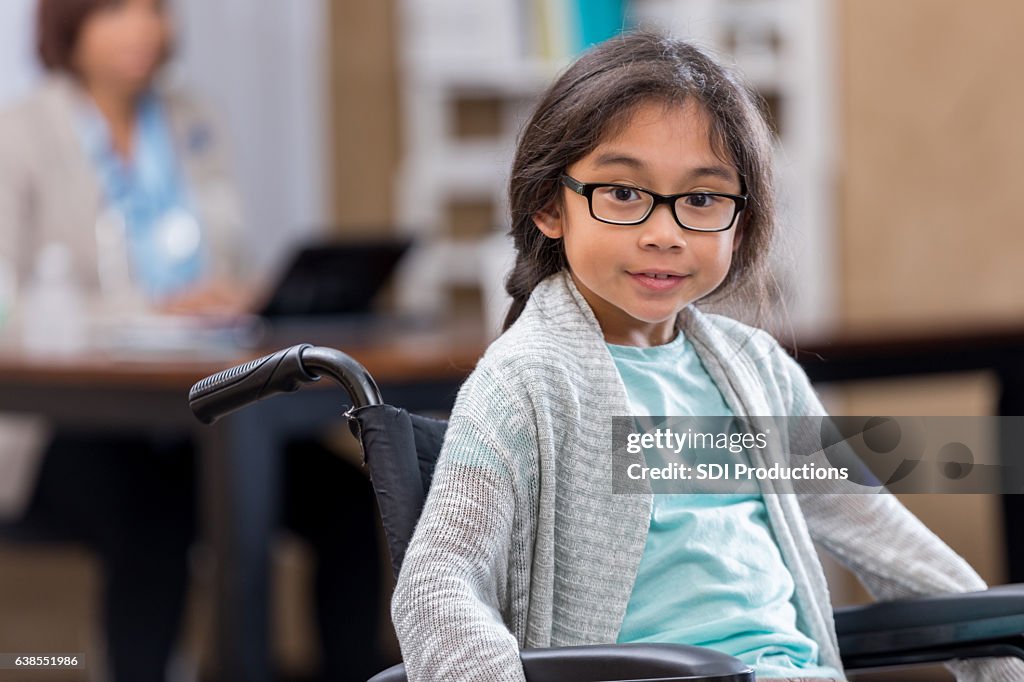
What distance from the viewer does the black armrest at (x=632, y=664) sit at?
2.31ft

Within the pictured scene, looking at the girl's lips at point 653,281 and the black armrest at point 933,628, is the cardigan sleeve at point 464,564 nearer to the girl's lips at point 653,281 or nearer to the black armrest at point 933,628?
the girl's lips at point 653,281

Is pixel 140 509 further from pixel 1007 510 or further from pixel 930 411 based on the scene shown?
pixel 930 411

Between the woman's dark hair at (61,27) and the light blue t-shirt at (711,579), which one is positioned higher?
the woman's dark hair at (61,27)

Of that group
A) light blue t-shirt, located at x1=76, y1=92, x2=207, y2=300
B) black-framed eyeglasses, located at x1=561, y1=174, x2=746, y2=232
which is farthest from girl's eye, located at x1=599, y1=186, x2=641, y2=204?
light blue t-shirt, located at x1=76, y1=92, x2=207, y2=300

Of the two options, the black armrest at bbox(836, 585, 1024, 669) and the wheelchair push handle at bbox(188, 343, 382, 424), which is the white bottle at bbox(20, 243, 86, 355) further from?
the black armrest at bbox(836, 585, 1024, 669)

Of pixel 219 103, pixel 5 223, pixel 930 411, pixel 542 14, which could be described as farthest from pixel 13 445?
pixel 930 411

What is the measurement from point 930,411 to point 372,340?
5.21ft

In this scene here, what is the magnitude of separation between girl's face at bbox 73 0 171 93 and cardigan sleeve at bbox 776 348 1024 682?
2.04 meters

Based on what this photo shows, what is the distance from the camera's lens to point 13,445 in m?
2.23

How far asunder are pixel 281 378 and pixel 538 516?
174 mm

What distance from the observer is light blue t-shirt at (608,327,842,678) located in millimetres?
810

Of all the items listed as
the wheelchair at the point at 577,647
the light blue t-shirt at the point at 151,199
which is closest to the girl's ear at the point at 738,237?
the wheelchair at the point at 577,647

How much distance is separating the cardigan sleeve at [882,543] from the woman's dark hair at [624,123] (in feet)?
0.27

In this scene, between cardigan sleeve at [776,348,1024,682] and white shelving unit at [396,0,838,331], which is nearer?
cardigan sleeve at [776,348,1024,682]
